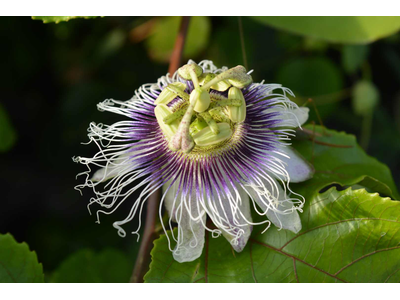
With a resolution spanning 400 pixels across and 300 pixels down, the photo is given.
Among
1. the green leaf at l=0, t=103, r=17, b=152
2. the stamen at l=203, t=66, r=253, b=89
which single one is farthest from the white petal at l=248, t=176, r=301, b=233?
the green leaf at l=0, t=103, r=17, b=152

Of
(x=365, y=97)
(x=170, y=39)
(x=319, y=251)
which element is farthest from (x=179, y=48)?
(x=365, y=97)

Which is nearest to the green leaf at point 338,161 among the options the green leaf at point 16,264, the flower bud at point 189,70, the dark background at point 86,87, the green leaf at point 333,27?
the flower bud at point 189,70

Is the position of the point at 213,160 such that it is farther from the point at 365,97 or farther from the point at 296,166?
the point at 365,97

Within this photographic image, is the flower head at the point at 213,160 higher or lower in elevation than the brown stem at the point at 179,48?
lower

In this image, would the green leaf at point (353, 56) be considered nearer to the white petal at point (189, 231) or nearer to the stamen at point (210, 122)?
the stamen at point (210, 122)

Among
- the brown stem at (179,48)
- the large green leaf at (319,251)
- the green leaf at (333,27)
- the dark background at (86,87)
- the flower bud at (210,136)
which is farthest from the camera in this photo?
the dark background at (86,87)

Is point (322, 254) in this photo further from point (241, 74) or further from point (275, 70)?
point (275, 70)

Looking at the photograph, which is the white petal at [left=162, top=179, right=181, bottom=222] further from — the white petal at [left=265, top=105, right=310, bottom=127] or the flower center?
the white petal at [left=265, top=105, right=310, bottom=127]
